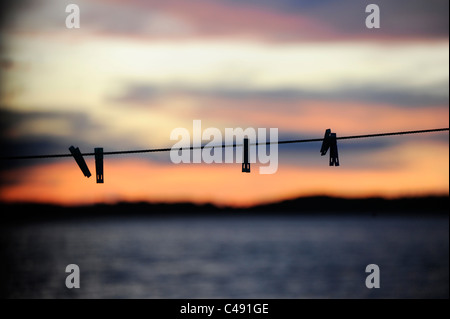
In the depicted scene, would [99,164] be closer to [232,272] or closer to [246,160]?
[246,160]

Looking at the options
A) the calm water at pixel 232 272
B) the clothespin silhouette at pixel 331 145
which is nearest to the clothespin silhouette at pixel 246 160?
the clothespin silhouette at pixel 331 145

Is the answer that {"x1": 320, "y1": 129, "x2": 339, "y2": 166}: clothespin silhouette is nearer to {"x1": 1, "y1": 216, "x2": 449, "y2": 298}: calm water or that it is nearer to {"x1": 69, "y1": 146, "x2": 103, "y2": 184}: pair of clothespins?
{"x1": 69, "y1": 146, "x2": 103, "y2": 184}: pair of clothespins

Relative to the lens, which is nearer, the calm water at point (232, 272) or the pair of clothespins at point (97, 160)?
the pair of clothespins at point (97, 160)

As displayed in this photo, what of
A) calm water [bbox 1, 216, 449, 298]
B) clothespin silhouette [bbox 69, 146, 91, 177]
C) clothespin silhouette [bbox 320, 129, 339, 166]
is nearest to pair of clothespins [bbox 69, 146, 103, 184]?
clothespin silhouette [bbox 69, 146, 91, 177]

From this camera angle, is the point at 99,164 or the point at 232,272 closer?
the point at 99,164

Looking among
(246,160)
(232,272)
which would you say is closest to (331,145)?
(246,160)

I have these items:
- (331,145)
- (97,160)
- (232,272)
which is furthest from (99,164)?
(232,272)

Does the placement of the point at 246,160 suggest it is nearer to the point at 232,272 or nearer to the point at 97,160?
the point at 97,160

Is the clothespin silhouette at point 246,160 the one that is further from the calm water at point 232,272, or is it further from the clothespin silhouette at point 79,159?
the calm water at point 232,272

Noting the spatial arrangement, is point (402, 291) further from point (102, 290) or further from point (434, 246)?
point (434, 246)

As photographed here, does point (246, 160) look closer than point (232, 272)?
Yes

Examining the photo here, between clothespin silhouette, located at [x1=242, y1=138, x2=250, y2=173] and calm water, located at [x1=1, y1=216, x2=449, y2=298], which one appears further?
calm water, located at [x1=1, y1=216, x2=449, y2=298]
